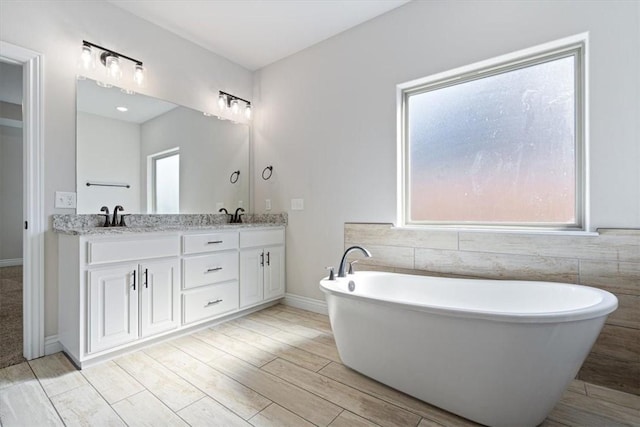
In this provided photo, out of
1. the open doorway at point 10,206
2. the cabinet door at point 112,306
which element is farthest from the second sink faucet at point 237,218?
the open doorway at point 10,206

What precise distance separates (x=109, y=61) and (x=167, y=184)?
1.02 metres

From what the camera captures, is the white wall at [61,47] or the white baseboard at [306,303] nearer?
the white wall at [61,47]

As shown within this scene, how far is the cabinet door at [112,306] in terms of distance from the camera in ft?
5.88

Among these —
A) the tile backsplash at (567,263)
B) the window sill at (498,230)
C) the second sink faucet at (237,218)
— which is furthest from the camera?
the second sink faucet at (237,218)

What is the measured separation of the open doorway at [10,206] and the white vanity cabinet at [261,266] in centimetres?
160

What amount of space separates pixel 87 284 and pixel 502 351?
2.24 meters

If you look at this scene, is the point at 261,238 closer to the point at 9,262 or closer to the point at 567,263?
the point at 9,262

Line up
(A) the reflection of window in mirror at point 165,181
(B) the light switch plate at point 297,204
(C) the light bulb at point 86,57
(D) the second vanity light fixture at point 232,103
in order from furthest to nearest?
(D) the second vanity light fixture at point 232,103 < (B) the light switch plate at point 297,204 < (A) the reflection of window in mirror at point 165,181 < (C) the light bulb at point 86,57

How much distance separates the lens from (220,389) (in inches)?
63.2

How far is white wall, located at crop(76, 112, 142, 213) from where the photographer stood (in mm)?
2143

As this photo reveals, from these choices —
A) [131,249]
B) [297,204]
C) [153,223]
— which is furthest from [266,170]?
[131,249]

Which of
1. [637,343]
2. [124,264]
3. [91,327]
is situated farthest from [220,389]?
[637,343]

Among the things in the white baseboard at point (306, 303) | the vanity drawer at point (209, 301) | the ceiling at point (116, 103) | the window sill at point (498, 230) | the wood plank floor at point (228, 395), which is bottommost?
the wood plank floor at point (228, 395)

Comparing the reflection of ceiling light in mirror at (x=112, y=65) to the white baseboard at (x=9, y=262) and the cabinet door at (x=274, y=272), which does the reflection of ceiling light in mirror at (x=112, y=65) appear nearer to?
the white baseboard at (x=9, y=262)
